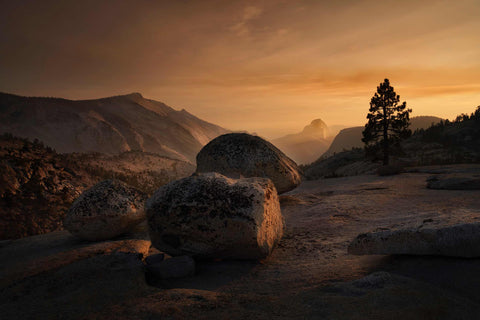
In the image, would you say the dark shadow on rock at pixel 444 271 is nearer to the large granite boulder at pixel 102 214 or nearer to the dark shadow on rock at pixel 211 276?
the dark shadow on rock at pixel 211 276

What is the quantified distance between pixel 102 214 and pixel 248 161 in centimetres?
566

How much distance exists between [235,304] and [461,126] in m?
36.2

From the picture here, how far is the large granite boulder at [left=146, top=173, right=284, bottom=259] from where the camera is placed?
5.12 m

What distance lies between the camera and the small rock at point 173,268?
461cm

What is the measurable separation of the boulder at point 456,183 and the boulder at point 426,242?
32.0ft

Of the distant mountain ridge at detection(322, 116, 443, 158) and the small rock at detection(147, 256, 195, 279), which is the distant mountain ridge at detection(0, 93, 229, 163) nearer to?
the small rock at detection(147, 256, 195, 279)

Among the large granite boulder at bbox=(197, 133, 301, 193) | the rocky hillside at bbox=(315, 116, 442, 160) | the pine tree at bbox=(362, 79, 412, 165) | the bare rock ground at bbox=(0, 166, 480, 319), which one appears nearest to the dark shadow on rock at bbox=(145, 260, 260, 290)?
the bare rock ground at bbox=(0, 166, 480, 319)

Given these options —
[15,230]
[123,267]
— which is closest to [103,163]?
[15,230]

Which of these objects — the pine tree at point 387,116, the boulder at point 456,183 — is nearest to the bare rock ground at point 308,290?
the boulder at point 456,183

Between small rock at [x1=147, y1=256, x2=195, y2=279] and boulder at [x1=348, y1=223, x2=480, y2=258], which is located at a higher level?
boulder at [x1=348, y1=223, x2=480, y2=258]

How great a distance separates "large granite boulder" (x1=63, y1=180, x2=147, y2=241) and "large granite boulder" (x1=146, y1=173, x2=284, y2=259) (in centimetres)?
258

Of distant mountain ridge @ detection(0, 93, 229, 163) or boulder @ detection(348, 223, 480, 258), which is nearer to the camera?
boulder @ detection(348, 223, 480, 258)

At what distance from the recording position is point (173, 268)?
15.5 feet

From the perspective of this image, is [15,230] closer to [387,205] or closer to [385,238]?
[385,238]
